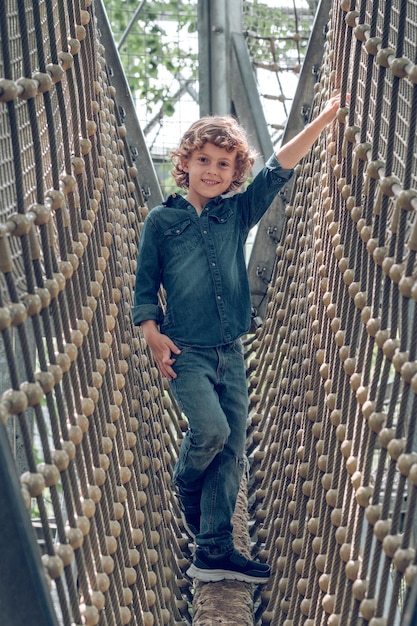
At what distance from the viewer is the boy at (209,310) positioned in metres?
2.32

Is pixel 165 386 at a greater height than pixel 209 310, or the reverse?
pixel 209 310

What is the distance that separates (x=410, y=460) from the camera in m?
1.60

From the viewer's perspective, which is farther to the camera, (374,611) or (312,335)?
(312,335)

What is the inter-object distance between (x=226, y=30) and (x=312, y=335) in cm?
251

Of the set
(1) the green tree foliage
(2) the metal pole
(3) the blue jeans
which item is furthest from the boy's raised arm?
(1) the green tree foliage

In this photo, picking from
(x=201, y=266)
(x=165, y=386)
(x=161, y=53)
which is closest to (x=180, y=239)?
(x=201, y=266)

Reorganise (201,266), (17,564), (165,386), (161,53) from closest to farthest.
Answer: (17,564) → (201,266) → (165,386) → (161,53)

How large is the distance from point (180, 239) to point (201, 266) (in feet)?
0.26

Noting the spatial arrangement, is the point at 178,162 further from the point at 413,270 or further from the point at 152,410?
the point at 413,270

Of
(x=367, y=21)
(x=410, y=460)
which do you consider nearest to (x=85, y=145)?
(x=367, y=21)

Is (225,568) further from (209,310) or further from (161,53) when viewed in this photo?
(161,53)

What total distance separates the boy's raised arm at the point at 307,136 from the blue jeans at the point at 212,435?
40 centimetres

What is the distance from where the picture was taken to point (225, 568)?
2.33m

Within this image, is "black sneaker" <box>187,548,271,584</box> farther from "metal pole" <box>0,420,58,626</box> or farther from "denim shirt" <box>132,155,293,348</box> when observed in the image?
"metal pole" <box>0,420,58,626</box>
